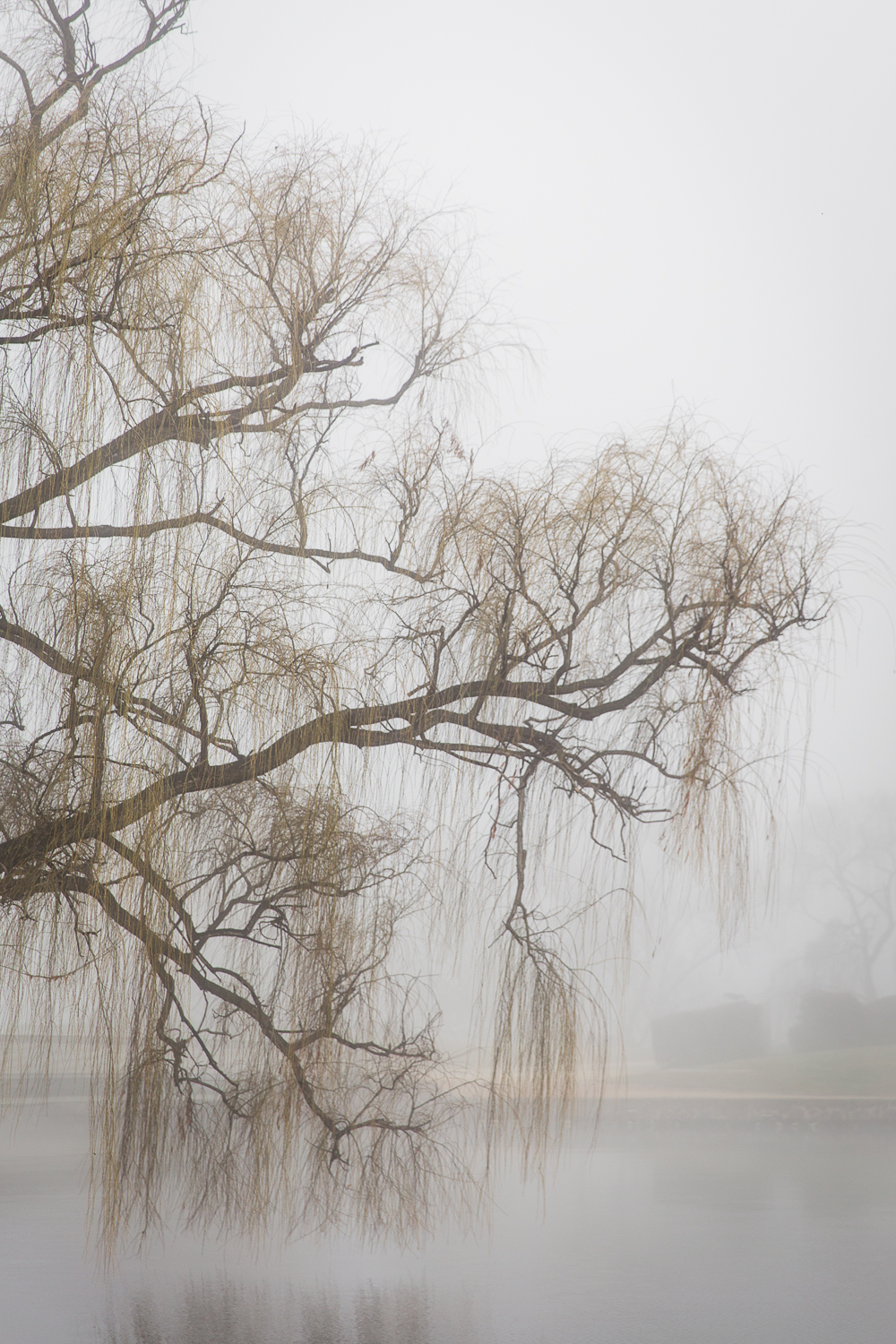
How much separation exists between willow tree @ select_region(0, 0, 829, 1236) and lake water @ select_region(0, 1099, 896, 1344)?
23 centimetres

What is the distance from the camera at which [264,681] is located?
7.11 ft

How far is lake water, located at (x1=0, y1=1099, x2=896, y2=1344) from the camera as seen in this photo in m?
2.32

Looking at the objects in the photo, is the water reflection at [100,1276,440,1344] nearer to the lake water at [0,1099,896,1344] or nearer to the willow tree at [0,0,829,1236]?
the lake water at [0,1099,896,1344]

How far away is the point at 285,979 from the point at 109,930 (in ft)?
1.17

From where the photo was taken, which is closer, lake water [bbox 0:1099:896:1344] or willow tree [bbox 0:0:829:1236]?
willow tree [bbox 0:0:829:1236]

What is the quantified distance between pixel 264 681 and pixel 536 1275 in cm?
161

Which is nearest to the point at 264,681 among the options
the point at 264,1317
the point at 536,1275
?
the point at 264,1317

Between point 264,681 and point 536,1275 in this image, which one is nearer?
point 264,681

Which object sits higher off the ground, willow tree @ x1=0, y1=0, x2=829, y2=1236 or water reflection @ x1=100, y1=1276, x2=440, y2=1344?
willow tree @ x1=0, y1=0, x2=829, y2=1236

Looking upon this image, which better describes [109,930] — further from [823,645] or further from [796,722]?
[823,645]

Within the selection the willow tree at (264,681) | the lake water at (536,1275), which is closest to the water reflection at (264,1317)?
the lake water at (536,1275)

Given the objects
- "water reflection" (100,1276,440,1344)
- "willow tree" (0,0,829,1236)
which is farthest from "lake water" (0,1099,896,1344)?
"willow tree" (0,0,829,1236)

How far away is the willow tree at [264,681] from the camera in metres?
2.07

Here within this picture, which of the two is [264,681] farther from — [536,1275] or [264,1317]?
[536,1275]
